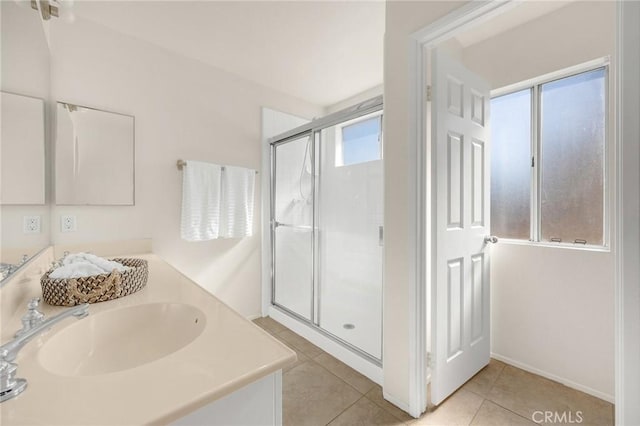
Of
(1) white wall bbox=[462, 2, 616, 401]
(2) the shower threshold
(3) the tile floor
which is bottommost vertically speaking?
(3) the tile floor

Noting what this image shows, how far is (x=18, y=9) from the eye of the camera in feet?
2.85

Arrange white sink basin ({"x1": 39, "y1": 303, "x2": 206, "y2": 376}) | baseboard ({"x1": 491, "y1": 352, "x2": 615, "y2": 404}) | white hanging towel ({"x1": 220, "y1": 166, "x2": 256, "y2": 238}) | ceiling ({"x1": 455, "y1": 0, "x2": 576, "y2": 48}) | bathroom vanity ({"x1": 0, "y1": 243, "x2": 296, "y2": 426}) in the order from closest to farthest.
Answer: bathroom vanity ({"x1": 0, "y1": 243, "x2": 296, "y2": 426}), white sink basin ({"x1": 39, "y1": 303, "x2": 206, "y2": 376}), baseboard ({"x1": 491, "y1": 352, "x2": 615, "y2": 404}), ceiling ({"x1": 455, "y1": 0, "x2": 576, "y2": 48}), white hanging towel ({"x1": 220, "y1": 166, "x2": 256, "y2": 238})

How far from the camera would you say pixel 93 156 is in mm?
1692

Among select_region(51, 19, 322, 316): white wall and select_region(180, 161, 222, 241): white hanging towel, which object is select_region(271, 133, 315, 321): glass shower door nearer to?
select_region(51, 19, 322, 316): white wall

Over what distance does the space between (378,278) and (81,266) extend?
5.24 ft

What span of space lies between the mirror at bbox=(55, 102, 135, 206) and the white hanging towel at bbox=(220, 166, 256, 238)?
0.66 metres

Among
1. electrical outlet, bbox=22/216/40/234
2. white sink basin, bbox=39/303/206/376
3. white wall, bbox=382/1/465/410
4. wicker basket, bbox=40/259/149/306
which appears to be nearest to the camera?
white sink basin, bbox=39/303/206/376

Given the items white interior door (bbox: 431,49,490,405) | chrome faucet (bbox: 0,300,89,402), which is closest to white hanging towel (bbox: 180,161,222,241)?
chrome faucet (bbox: 0,300,89,402)

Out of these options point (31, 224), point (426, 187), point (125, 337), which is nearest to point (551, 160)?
point (426, 187)

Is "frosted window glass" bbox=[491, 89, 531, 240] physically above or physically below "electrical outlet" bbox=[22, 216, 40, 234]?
above

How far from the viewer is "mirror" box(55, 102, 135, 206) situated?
5.17 ft

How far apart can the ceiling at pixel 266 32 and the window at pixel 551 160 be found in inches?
45.0

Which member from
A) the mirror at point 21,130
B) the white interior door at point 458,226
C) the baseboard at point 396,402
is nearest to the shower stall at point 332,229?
the baseboard at point 396,402

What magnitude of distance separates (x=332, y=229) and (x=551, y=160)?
5.19ft
